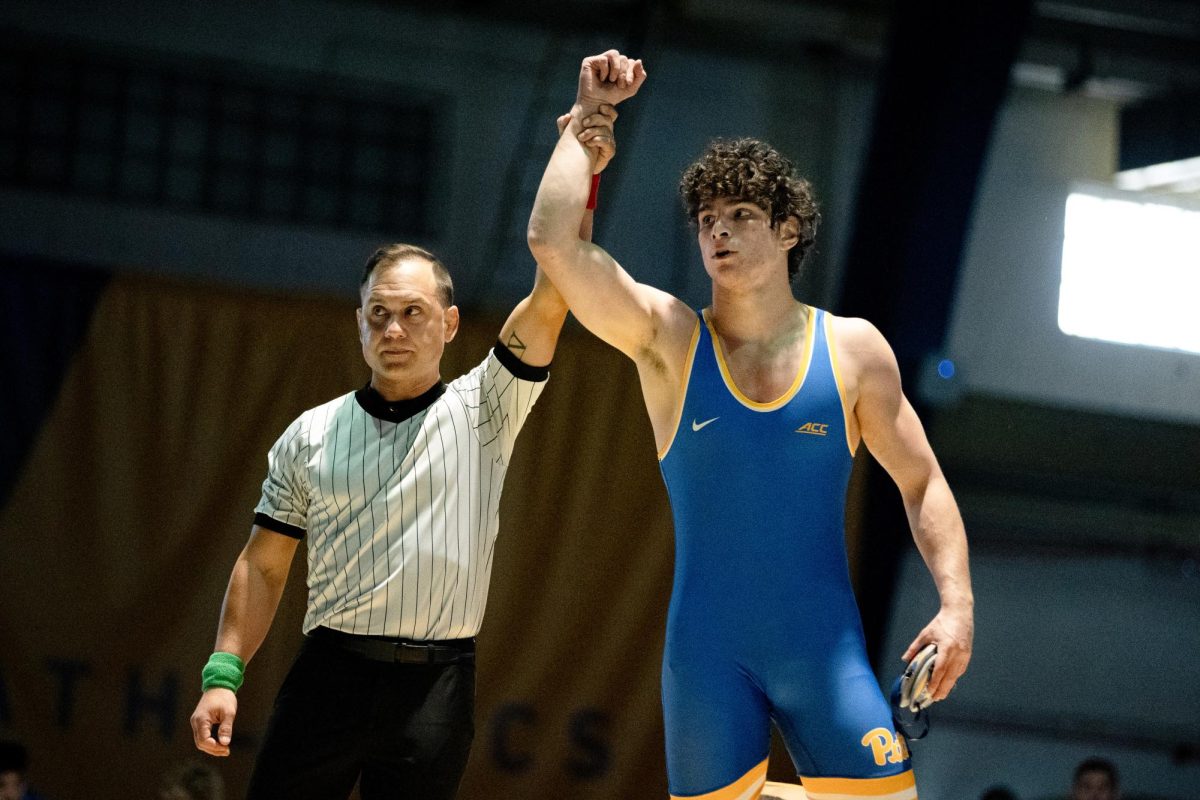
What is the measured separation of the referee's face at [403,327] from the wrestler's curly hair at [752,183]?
0.64m

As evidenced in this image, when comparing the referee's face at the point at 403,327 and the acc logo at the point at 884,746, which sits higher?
the referee's face at the point at 403,327

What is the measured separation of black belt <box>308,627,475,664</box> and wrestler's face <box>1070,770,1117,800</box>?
5.22m

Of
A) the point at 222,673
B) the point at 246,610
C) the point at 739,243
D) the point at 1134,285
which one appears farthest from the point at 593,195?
the point at 1134,285

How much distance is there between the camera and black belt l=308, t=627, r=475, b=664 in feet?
10.2

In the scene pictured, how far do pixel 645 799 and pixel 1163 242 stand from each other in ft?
18.0

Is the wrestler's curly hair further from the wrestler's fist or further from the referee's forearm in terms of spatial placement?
the referee's forearm

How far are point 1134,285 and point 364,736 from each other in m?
8.21

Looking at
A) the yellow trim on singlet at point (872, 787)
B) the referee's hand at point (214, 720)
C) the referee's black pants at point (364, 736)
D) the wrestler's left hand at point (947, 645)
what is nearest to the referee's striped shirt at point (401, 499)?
the referee's black pants at point (364, 736)

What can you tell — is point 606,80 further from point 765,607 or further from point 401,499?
point 765,607

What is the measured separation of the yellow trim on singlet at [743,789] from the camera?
3.03 metres

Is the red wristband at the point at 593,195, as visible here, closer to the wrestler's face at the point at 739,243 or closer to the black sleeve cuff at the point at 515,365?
the wrestler's face at the point at 739,243

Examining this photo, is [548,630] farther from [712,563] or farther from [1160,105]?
[1160,105]

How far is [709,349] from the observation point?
127 inches

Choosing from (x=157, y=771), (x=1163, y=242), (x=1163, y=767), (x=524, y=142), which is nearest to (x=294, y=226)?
(x=524, y=142)
